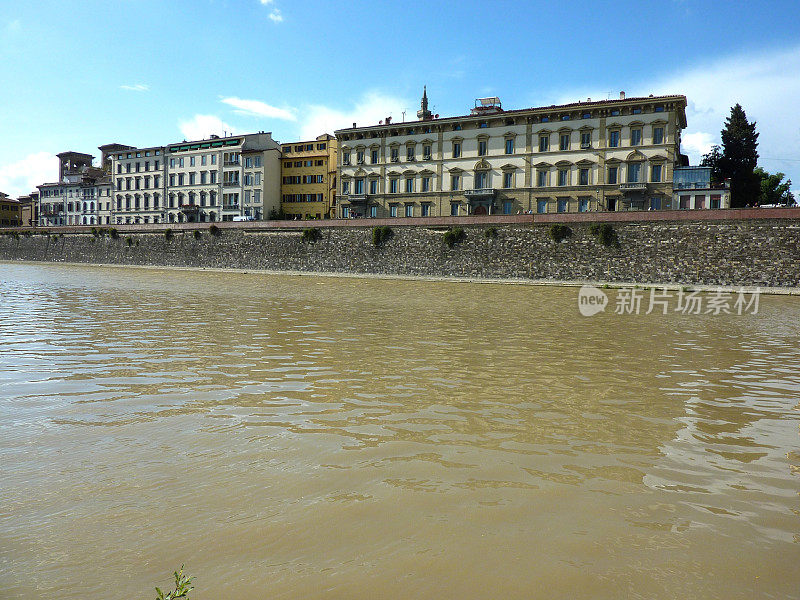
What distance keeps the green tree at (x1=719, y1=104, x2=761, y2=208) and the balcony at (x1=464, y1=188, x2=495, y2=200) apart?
78.3ft

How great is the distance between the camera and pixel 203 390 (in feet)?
25.2

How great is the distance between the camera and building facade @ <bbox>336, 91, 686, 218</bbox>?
48125 mm

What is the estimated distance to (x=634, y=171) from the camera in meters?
48.9

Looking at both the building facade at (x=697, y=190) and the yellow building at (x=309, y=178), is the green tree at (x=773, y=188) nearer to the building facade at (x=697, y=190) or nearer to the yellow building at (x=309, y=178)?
the building facade at (x=697, y=190)

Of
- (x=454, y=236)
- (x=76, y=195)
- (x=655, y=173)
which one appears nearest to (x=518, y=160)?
(x=655, y=173)

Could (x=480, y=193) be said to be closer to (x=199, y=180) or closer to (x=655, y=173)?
(x=655, y=173)

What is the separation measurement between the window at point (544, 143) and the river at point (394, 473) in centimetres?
4460

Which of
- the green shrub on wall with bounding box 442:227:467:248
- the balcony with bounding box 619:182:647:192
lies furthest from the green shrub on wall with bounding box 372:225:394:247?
the balcony with bounding box 619:182:647:192

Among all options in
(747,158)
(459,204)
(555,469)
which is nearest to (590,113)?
(459,204)

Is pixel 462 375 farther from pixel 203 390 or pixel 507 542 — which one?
pixel 507 542

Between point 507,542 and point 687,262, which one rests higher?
point 687,262

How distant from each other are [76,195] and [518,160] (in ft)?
252

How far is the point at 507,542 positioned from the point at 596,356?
7.96 metres

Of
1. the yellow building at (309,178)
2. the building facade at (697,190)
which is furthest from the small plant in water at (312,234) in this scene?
the building facade at (697,190)
